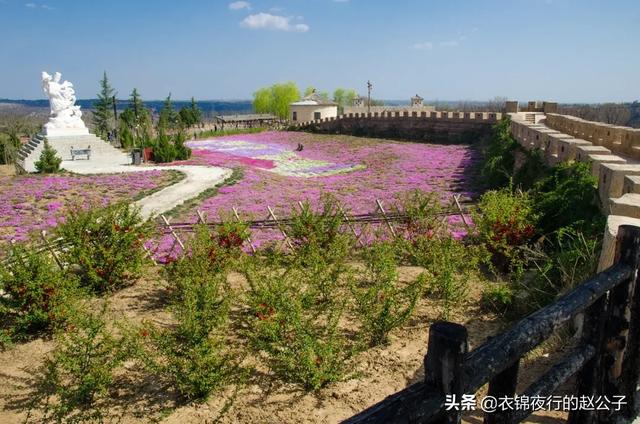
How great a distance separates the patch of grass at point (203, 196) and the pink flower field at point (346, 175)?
0.96ft

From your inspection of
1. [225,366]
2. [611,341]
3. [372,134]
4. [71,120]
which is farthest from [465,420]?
[372,134]

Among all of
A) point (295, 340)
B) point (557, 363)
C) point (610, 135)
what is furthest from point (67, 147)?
point (557, 363)

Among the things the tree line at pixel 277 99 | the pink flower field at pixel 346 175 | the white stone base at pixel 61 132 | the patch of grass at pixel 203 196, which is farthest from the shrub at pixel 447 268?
the tree line at pixel 277 99

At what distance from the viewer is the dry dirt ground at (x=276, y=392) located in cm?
450

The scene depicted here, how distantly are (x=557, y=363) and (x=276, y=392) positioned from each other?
3178 mm

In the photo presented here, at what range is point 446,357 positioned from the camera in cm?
148

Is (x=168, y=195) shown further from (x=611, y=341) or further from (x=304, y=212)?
(x=611, y=341)

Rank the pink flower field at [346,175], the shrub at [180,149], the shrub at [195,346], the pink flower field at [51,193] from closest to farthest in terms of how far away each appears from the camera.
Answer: the shrub at [195,346] < the pink flower field at [51,193] < the pink flower field at [346,175] < the shrub at [180,149]

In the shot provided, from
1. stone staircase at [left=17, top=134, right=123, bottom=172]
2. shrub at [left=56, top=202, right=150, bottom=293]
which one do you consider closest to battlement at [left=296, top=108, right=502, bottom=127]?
stone staircase at [left=17, top=134, right=123, bottom=172]

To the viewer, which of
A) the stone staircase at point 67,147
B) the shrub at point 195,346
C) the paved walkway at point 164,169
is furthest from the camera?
the stone staircase at point 67,147

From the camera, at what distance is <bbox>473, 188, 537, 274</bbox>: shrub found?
803 cm

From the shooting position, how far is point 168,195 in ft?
52.5

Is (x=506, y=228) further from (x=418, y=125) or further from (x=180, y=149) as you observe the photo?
(x=418, y=125)

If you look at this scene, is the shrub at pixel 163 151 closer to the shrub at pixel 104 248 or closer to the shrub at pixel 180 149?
the shrub at pixel 180 149
